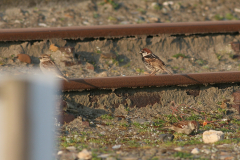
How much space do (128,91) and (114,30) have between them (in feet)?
7.79

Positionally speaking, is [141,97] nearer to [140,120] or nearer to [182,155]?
[140,120]

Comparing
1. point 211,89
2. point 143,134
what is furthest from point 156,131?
point 211,89

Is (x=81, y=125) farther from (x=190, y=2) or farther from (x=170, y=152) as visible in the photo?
(x=190, y=2)

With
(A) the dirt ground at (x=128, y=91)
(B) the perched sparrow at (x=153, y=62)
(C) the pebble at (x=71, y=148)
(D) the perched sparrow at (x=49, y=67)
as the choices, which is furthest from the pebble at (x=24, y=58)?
(C) the pebble at (x=71, y=148)

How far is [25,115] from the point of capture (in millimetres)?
1867

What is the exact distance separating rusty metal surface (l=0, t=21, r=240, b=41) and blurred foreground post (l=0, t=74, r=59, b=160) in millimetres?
6193

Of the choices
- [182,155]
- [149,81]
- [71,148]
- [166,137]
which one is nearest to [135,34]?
[149,81]

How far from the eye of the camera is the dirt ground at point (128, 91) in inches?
188

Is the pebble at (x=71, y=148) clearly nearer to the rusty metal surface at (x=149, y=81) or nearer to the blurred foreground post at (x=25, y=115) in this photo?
the rusty metal surface at (x=149, y=81)

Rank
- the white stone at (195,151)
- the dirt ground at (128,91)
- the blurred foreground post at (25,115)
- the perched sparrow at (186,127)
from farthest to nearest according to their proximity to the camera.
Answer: the perched sparrow at (186,127), the dirt ground at (128,91), the white stone at (195,151), the blurred foreground post at (25,115)

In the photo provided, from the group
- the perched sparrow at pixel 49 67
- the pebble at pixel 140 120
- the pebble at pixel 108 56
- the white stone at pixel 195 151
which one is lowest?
the white stone at pixel 195 151

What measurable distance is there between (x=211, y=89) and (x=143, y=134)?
184 centimetres

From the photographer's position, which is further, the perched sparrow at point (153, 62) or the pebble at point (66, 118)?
the perched sparrow at point (153, 62)

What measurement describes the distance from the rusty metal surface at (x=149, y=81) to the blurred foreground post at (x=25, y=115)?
4040mm
